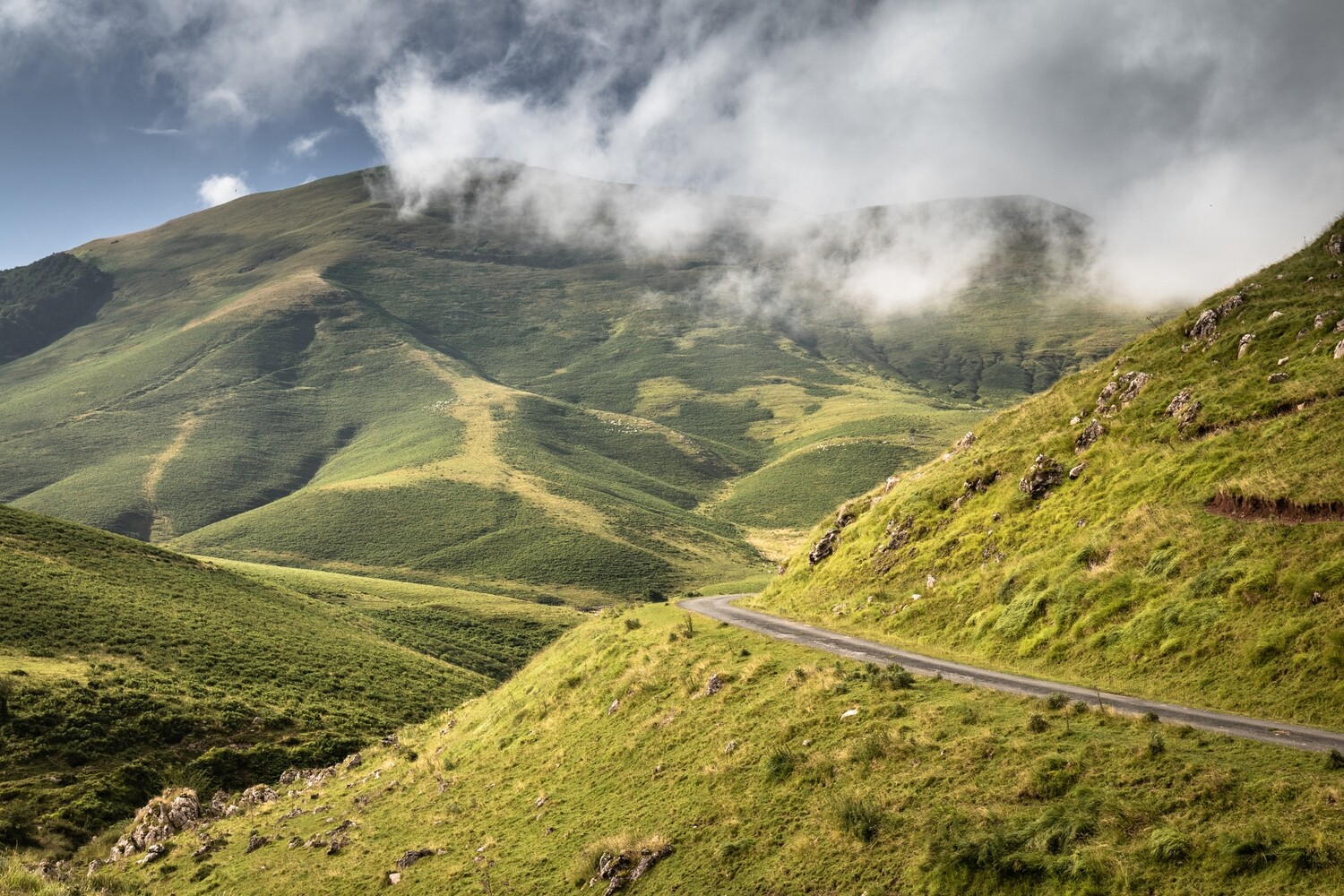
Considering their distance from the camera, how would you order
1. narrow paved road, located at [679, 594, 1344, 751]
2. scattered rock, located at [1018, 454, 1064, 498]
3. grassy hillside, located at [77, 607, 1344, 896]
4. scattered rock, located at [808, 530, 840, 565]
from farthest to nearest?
scattered rock, located at [808, 530, 840, 565] < scattered rock, located at [1018, 454, 1064, 498] < narrow paved road, located at [679, 594, 1344, 751] < grassy hillside, located at [77, 607, 1344, 896]

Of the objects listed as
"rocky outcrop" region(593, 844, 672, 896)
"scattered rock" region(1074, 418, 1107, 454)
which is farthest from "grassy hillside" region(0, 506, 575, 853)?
"scattered rock" region(1074, 418, 1107, 454)

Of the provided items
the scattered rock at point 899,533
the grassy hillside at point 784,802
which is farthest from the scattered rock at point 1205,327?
the grassy hillside at point 784,802

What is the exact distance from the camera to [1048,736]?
1644 cm

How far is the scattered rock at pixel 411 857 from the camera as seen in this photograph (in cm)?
2280

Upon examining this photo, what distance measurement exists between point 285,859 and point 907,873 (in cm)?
2217

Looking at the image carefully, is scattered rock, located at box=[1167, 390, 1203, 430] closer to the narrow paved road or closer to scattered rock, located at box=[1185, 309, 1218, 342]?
scattered rock, located at box=[1185, 309, 1218, 342]

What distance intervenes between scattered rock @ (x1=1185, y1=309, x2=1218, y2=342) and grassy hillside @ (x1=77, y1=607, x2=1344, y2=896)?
2452cm

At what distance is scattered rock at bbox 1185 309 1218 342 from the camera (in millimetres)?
35625

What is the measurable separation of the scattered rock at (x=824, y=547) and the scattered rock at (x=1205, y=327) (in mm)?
19715

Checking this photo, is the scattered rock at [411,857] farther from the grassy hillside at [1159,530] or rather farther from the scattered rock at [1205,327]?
the scattered rock at [1205,327]

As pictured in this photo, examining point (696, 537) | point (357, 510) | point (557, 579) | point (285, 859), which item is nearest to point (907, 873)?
point (285, 859)

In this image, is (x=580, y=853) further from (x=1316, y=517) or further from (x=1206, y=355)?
(x=1206, y=355)

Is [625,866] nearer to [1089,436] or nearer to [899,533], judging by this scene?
[899,533]

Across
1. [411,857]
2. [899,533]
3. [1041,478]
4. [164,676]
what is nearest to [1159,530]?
[1041,478]
